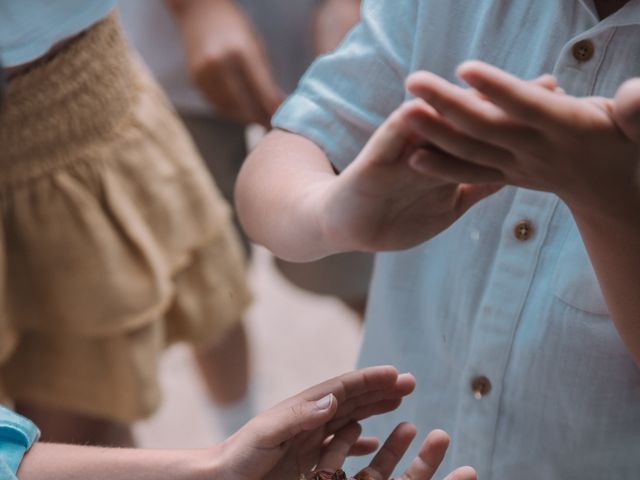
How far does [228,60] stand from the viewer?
0.96m

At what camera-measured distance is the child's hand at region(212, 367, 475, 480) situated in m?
0.53

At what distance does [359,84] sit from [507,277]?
0.14m

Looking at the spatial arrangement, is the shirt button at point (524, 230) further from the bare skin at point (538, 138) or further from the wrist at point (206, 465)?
the wrist at point (206, 465)

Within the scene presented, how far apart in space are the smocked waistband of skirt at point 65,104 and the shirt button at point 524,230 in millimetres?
454

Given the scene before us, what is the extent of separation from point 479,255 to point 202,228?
456 mm

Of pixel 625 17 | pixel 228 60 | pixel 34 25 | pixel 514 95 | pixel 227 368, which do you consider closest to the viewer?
pixel 514 95

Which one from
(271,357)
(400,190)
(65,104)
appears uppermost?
(400,190)

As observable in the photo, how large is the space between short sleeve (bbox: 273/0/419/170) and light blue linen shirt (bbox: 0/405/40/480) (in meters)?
0.23

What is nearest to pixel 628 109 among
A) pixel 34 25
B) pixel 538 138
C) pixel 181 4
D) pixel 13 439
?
pixel 538 138

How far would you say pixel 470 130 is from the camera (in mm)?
391

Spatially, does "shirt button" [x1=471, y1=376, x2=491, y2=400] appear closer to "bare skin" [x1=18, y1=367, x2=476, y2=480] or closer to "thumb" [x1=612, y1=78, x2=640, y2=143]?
"bare skin" [x1=18, y1=367, x2=476, y2=480]

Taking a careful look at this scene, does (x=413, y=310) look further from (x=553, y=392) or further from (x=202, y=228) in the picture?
(x=202, y=228)

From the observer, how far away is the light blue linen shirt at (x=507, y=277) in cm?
52

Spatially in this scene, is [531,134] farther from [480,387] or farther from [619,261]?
[480,387]
